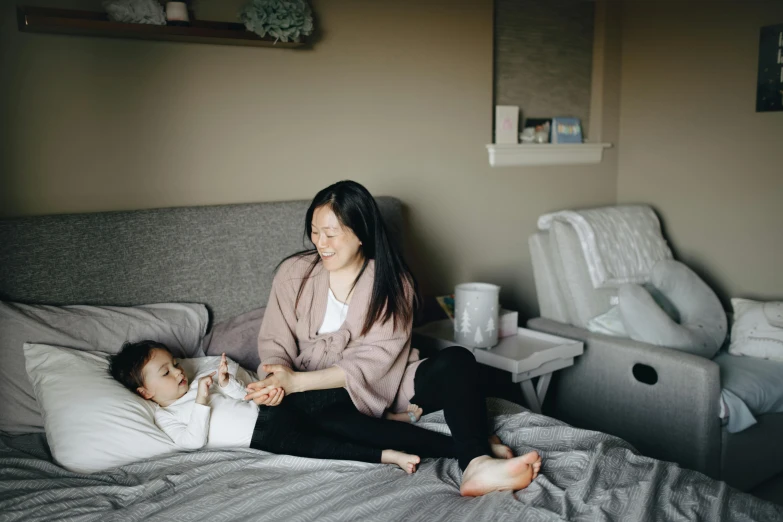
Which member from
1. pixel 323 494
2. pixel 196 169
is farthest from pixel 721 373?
pixel 196 169

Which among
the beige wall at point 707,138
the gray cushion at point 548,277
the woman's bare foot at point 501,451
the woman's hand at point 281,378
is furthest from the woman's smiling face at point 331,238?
the beige wall at point 707,138

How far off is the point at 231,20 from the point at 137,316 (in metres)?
1.12

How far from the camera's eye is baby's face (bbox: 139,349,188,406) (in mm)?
1861

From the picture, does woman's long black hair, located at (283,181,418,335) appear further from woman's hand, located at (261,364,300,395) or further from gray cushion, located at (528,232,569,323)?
gray cushion, located at (528,232,569,323)

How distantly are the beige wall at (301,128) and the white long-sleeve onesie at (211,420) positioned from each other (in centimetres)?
81

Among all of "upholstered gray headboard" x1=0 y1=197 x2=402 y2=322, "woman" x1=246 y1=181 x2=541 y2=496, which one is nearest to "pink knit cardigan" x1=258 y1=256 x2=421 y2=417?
"woman" x1=246 y1=181 x2=541 y2=496

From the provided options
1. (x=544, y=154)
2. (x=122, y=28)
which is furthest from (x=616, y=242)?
(x=122, y=28)

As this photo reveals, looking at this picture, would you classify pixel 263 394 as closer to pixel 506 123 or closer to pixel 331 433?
pixel 331 433

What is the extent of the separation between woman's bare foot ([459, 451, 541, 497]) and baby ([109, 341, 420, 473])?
0.64 feet

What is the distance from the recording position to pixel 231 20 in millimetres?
2387

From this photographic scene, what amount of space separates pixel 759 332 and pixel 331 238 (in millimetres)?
1858

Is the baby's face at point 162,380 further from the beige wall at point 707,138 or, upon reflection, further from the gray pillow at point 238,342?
the beige wall at point 707,138

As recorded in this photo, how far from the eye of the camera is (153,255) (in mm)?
2160

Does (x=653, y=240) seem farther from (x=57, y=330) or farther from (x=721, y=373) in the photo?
(x=57, y=330)
